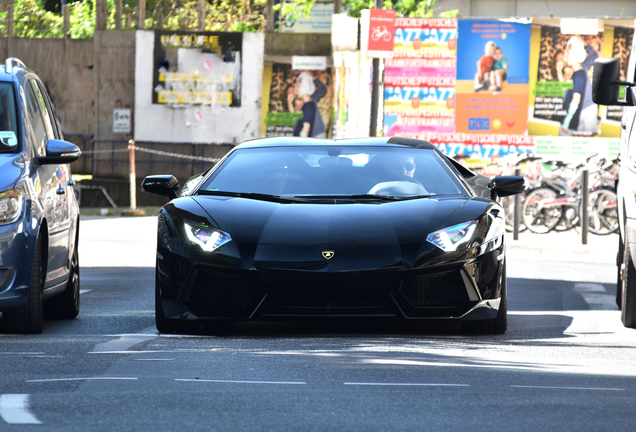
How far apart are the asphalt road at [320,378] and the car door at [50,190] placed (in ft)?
1.45

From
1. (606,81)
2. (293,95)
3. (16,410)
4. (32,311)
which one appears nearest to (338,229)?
(32,311)

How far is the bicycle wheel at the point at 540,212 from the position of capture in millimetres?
19500

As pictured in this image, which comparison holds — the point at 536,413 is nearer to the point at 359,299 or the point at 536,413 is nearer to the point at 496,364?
the point at 496,364

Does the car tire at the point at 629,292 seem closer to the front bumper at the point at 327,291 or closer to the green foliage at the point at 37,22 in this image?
the front bumper at the point at 327,291

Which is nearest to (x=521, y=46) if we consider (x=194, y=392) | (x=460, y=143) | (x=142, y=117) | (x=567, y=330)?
(x=460, y=143)

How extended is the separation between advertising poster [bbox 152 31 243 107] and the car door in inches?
754

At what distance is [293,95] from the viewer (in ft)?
93.5

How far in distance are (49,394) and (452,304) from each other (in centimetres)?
264

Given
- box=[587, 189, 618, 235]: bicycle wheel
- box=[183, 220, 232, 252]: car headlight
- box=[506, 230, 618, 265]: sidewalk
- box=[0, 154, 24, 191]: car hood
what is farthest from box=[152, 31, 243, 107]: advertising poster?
box=[183, 220, 232, 252]: car headlight

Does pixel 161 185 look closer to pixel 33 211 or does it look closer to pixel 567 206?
pixel 33 211

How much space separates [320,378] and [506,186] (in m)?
2.97

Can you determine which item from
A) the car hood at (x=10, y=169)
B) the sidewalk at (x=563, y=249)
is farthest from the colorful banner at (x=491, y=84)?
the car hood at (x=10, y=169)

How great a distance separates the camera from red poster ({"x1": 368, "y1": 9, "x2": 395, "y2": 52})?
19.6 meters

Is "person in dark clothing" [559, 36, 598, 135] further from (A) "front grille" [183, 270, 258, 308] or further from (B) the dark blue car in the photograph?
(A) "front grille" [183, 270, 258, 308]
